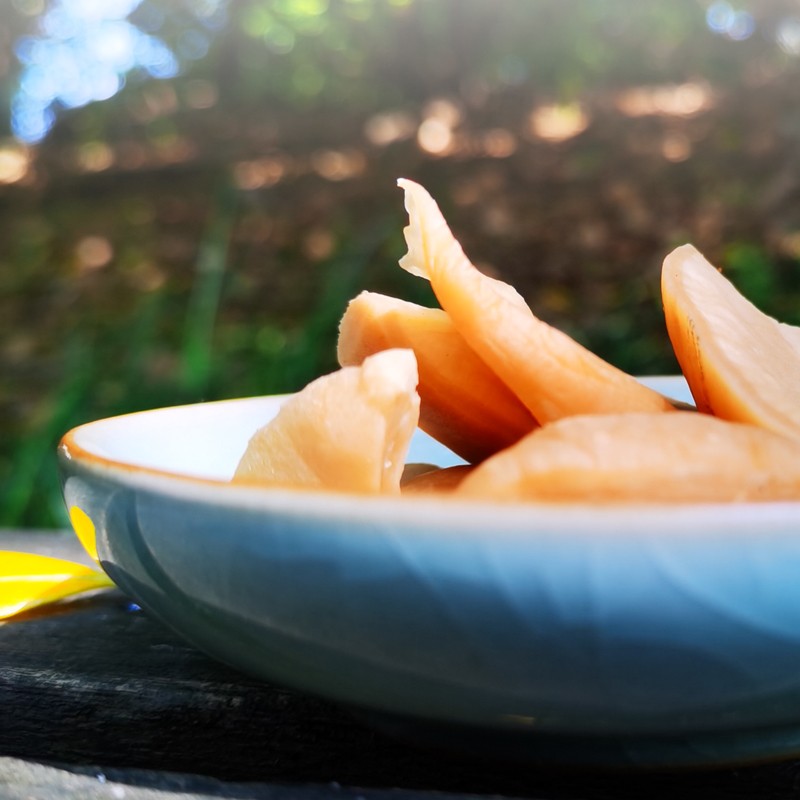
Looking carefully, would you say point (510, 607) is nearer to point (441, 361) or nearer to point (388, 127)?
point (441, 361)

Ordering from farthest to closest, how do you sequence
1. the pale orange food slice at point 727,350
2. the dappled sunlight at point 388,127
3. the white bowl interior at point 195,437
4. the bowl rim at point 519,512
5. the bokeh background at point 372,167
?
1. the dappled sunlight at point 388,127
2. the bokeh background at point 372,167
3. the white bowl interior at point 195,437
4. the pale orange food slice at point 727,350
5. the bowl rim at point 519,512

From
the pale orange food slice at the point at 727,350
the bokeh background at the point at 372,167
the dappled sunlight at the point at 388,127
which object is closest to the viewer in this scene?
the pale orange food slice at the point at 727,350

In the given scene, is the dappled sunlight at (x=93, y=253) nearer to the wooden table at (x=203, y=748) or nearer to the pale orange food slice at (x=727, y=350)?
the wooden table at (x=203, y=748)

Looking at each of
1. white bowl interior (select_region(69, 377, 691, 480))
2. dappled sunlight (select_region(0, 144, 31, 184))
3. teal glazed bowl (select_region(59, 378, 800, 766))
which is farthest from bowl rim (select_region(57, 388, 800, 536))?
dappled sunlight (select_region(0, 144, 31, 184))

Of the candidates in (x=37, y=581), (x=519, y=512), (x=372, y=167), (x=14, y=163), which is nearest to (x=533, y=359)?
(x=519, y=512)

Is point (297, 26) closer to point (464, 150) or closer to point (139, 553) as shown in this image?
point (464, 150)

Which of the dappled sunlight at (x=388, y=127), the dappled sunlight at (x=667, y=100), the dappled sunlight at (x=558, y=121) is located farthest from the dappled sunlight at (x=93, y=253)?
the dappled sunlight at (x=667, y=100)

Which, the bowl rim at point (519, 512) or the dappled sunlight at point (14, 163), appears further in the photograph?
the dappled sunlight at point (14, 163)

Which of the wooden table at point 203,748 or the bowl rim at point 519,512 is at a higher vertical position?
the bowl rim at point 519,512
